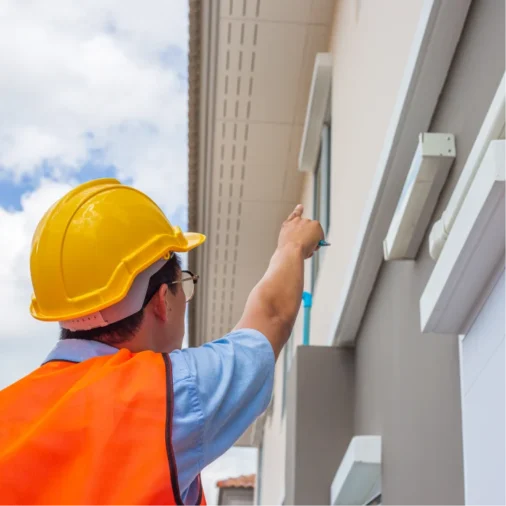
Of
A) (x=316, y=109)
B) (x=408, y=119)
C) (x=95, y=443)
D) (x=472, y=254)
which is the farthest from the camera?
(x=316, y=109)

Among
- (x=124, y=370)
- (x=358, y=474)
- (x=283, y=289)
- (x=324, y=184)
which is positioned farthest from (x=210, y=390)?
(x=324, y=184)

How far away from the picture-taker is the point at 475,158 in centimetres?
192

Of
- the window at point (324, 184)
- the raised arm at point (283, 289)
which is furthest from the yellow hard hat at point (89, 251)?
the window at point (324, 184)

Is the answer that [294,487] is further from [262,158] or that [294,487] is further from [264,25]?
[262,158]

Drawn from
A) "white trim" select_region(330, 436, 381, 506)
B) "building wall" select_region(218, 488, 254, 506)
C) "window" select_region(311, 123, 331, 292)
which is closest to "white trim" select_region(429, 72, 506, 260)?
"white trim" select_region(330, 436, 381, 506)

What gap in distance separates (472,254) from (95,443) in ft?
2.86

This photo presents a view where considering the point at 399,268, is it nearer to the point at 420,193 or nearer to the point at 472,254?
the point at 420,193

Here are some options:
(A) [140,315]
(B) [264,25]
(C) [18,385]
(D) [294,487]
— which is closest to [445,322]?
(A) [140,315]

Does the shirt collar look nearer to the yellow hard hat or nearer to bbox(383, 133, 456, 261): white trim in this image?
the yellow hard hat

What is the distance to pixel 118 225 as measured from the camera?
1.88 meters

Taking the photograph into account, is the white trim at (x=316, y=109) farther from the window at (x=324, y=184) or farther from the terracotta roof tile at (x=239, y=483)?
the terracotta roof tile at (x=239, y=483)

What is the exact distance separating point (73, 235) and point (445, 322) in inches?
35.3

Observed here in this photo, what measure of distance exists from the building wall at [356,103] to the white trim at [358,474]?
96cm

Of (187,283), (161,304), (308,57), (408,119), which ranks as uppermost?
(308,57)
